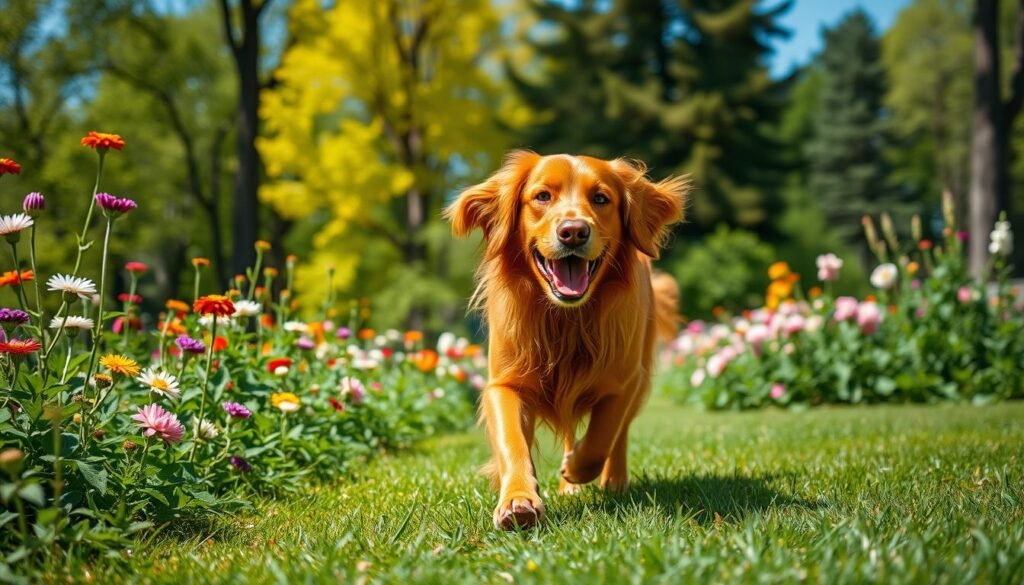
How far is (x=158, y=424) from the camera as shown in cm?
262

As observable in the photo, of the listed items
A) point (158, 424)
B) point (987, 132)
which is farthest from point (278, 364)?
point (987, 132)

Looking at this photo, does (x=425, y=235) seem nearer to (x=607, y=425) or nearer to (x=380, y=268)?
(x=380, y=268)

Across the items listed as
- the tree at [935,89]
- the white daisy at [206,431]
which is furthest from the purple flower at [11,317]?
the tree at [935,89]

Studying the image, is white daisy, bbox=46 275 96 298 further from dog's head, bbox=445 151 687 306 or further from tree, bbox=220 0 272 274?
tree, bbox=220 0 272 274

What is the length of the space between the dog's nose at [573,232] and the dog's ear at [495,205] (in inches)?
16.3

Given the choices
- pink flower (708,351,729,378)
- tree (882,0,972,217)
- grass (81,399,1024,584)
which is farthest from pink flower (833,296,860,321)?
tree (882,0,972,217)

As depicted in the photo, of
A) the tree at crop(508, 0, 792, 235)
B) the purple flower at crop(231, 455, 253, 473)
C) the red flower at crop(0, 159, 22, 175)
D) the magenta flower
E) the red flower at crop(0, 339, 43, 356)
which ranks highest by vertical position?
the tree at crop(508, 0, 792, 235)

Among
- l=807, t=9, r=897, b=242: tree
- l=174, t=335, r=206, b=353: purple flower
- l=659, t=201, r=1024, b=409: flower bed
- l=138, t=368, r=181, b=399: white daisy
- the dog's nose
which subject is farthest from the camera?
l=807, t=9, r=897, b=242: tree

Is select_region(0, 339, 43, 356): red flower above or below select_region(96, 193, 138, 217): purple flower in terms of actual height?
below

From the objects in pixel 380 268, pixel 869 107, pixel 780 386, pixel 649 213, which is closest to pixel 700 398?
pixel 780 386

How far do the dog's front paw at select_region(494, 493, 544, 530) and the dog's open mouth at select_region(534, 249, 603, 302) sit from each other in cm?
84

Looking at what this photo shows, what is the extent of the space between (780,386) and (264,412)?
5682mm

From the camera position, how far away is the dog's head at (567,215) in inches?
122

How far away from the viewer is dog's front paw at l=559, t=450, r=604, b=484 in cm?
324
